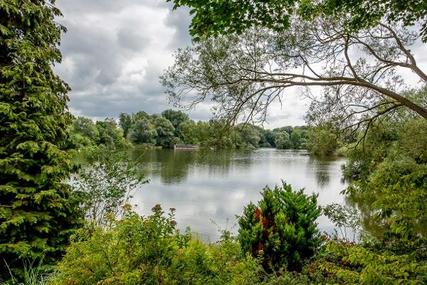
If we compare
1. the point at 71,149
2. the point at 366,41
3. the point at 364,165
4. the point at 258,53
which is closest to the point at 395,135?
the point at 364,165

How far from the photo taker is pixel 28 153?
5797 millimetres

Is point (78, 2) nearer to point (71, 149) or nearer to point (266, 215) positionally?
point (71, 149)

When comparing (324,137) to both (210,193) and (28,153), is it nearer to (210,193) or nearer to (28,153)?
(28,153)

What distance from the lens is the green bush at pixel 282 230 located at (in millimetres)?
5047

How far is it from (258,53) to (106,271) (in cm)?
582

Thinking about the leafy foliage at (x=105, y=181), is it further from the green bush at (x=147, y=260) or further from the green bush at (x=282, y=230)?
the green bush at (x=147, y=260)

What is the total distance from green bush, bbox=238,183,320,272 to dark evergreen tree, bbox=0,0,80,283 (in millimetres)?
2881

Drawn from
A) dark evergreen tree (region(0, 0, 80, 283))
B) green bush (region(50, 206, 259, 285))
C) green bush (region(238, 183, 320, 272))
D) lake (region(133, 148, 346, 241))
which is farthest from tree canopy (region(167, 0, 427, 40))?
lake (region(133, 148, 346, 241))

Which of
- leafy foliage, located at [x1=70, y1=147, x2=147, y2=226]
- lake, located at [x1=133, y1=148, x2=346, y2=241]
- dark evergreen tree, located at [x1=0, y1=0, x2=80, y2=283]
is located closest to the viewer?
dark evergreen tree, located at [x1=0, y1=0, x2=80, y2=283]

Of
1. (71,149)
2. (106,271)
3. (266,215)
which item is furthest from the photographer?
(71,149)

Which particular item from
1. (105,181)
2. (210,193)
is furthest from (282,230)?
(210,193)

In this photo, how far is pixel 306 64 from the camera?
7.31 metres

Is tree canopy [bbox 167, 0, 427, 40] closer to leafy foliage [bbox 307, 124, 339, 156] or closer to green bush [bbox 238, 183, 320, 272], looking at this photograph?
green bush [bbox 238, 183, 320, 272]

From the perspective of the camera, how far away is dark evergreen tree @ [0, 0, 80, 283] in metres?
5.48
